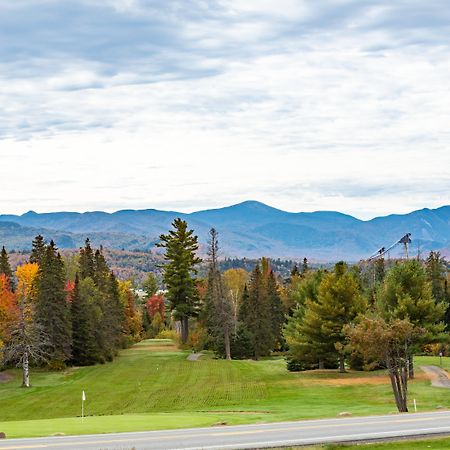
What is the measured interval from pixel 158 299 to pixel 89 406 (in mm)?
109838

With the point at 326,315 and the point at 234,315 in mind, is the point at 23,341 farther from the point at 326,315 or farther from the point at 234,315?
the point at 234,315

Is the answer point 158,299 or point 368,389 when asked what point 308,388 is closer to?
point 368,389

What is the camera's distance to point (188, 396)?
195 feet

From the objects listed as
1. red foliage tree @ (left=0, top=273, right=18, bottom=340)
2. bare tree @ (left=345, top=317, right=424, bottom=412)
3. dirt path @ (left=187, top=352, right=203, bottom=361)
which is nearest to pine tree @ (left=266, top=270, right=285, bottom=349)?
dirt path @ (left=187, top=352, right=203, bottom=361)

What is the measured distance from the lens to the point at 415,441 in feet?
88.2

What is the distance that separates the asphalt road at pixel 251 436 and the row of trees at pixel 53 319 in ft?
148

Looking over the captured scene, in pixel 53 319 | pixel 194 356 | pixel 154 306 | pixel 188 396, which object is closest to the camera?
pixel 188 396

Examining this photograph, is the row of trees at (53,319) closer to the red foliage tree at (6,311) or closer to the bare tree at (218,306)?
the red foliage tree at (6,311)

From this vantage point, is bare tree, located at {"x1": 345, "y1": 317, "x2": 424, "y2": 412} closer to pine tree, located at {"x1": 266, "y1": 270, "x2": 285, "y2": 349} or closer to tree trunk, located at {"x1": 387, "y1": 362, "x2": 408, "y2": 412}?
tree trunk, located at {"x1": 387, "y1": 362, "x2": 408, "y2": 412}

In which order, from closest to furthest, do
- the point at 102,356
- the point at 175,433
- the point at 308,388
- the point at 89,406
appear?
the point at 175,433
the point at 89,406
the point at 308,388
the point at 102,356

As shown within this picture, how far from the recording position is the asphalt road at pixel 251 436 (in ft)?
86.1

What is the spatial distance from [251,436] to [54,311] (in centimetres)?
5921

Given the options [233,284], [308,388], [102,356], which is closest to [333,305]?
[308,388]

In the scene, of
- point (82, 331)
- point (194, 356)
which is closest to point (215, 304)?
point (194, 356)
